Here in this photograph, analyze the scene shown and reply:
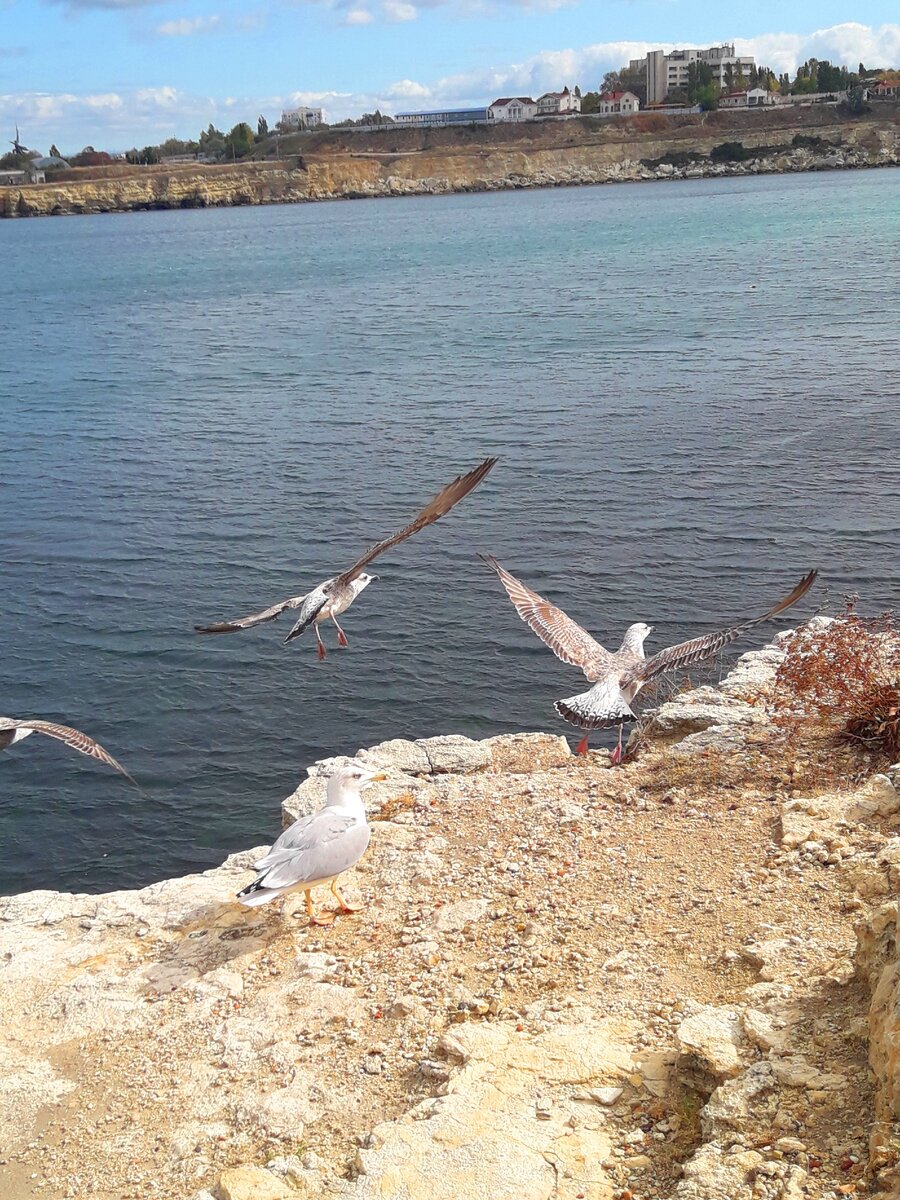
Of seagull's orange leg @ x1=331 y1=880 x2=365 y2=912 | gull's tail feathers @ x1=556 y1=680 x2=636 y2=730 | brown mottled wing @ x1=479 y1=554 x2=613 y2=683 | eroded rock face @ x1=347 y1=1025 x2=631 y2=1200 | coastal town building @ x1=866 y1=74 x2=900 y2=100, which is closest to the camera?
eroded rock face @ x1=347 y1=1025 x2=631 y2=1200

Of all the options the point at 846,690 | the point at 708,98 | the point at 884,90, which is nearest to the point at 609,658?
the point at 846,690

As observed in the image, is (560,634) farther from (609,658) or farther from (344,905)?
(344,905)

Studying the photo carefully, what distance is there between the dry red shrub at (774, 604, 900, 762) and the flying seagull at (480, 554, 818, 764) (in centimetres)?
78

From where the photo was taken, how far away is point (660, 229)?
89125mm

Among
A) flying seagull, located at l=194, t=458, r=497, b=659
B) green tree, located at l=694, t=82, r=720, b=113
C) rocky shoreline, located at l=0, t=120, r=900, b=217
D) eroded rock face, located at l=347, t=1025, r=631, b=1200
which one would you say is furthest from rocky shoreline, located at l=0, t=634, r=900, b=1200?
green tree, located at l=694, t=82, r=720, b=113

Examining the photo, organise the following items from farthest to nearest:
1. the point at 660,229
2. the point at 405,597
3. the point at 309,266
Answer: the point at 660,229, the point at 309,266, the point at 405,597

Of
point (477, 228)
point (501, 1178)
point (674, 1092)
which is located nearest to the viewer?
point (501, 1178)

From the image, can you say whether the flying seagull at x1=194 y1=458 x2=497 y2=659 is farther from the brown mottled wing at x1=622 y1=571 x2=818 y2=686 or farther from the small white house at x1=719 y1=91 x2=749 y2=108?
the small white house at x1=719 y1=91 x2=749 y2=108

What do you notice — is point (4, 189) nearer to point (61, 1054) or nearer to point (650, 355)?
point (650, 355)

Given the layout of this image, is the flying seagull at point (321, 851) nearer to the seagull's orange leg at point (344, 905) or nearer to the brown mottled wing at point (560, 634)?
the seagull's orange leg at point (344, 905)

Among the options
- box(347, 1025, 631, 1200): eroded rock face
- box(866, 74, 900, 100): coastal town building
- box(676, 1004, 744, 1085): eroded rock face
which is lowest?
box(347, 1025, 631, 1200): eroded rock face

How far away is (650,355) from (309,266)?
47.2 meters

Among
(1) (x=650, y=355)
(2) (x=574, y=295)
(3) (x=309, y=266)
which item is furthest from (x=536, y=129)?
(1) (x=650, y=355)

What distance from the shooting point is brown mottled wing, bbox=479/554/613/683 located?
37.3 feet
